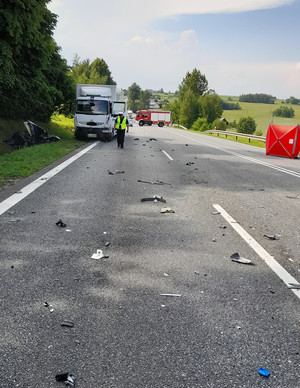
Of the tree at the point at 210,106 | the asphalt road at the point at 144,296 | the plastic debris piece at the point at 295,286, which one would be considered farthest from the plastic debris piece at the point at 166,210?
the tree at the point at 210,106

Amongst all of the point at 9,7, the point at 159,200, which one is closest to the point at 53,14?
the point at 9,7

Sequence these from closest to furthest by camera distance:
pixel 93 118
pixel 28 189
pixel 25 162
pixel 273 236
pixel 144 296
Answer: pixel 144 296 → pixel 273 236 → pixel 28 189 → pixel 25 162 → pixel 93 118

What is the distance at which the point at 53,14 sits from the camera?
2027 centimetres

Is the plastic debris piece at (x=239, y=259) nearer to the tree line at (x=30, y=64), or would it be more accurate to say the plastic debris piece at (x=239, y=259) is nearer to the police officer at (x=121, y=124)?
the tree line at (x=30, y=64)

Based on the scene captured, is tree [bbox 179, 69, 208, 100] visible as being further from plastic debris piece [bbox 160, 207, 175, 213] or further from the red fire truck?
plastic debris piece [bbox 160, 207, 175, 213]

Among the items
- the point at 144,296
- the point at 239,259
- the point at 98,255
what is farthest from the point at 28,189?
the point at 144,296

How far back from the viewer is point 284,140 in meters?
18.8

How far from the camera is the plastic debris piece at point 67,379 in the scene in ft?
7.49

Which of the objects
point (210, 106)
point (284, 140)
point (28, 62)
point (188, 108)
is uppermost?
point (28, 62)

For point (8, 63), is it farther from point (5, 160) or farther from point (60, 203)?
point (60, 203)

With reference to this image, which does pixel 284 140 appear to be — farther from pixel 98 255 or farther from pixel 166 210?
pixel 98 255

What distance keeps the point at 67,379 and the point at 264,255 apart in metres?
3.14

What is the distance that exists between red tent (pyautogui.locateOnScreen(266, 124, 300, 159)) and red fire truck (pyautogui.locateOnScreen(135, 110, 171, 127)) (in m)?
48.9

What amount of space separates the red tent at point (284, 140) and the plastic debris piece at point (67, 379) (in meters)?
17.7
